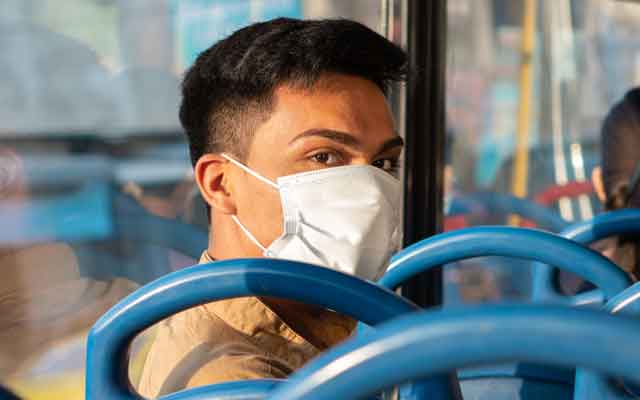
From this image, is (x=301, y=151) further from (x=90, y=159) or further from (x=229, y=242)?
(x=90, y=159)

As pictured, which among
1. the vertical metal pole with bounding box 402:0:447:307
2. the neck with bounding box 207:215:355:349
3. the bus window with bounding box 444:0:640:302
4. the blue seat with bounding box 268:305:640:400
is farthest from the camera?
the bus window with bounding box 444:0:640:302

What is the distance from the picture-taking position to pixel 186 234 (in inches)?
67.9

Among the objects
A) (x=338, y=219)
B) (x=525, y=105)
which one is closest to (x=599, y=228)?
(x=338, y=219)

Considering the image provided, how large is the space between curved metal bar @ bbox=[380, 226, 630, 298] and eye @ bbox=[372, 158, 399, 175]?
0.40ft

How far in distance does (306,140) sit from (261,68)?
0.41ft

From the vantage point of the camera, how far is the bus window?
3273 millimetres

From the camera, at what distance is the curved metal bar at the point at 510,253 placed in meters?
1.07

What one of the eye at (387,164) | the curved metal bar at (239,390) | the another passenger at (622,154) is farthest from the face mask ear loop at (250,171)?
the another passenger at (622,154)

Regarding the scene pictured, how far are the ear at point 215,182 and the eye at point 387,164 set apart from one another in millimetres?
216

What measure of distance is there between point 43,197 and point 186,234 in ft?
1.12

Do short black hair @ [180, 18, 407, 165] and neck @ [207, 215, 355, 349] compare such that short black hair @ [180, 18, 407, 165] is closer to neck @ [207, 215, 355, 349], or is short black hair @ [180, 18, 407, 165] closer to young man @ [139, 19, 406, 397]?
young man @ [139, 19, 406, 397]

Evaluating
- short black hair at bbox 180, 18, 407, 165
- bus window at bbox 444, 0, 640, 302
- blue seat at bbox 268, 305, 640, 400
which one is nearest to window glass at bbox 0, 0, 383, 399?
short black hair at bbox 180, 18, 407, 165

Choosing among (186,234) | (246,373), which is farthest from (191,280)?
(186,234)

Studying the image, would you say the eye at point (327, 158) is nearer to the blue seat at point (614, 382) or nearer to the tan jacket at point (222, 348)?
the tan jacket at point (222, 348)
